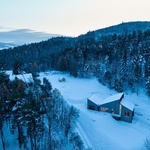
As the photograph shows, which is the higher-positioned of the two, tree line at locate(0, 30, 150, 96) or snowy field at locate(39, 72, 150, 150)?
tree line at locate(0, 30, 150, 96)

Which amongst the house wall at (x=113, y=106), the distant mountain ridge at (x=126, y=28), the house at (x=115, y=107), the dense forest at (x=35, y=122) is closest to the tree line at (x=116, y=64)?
the house at (x=115, y=107)

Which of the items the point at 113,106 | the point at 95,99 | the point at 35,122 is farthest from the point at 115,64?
the point at 35,122

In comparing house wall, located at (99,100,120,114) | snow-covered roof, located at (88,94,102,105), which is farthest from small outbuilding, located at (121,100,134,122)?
snow-covered roof, located at (88,94,102,105)

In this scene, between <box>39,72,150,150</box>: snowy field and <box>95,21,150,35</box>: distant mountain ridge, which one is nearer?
<box>39,72,150,150</box>: snowy field

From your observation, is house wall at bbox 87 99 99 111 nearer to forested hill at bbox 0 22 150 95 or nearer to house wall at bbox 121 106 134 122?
house wall at bbox 121 106 134 122

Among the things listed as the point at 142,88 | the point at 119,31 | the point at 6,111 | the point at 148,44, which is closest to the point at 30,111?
the point at 6,111

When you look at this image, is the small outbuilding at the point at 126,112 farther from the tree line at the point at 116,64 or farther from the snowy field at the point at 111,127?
the tree line at the point at 116,64

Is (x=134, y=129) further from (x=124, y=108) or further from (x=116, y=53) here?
(x=116, y=53)
